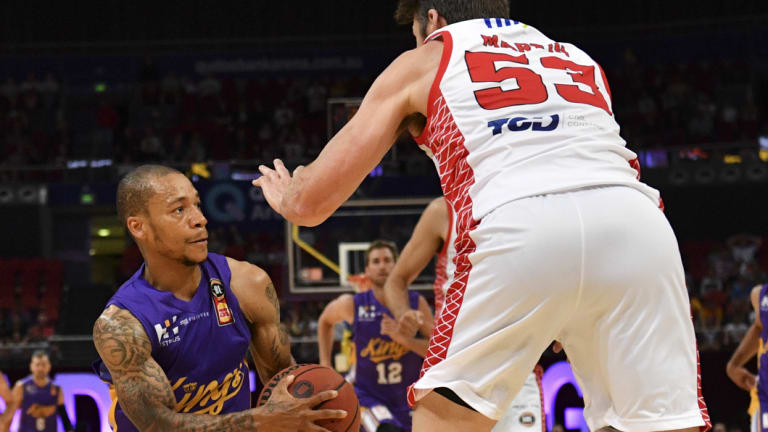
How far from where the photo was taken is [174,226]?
3605 mm

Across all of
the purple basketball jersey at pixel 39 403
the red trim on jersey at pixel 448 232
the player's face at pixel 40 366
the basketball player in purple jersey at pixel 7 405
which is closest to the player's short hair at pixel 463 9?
the red trim on jersey at pixel 448 232

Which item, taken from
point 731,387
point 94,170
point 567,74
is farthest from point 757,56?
point 567,74

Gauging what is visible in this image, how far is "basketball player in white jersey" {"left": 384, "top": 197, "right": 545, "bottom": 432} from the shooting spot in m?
4.75

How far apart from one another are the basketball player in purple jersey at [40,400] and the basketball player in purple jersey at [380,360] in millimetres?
5474

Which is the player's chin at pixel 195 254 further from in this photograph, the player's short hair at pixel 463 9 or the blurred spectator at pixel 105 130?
the blurred spectator at pixel 105 130

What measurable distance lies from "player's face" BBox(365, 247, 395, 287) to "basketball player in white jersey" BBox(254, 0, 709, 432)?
4.94m

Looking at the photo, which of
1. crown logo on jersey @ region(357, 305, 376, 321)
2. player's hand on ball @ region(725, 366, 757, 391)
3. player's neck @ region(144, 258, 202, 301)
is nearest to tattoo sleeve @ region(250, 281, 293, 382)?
player's neck @ region(144, 258, 202, 301)

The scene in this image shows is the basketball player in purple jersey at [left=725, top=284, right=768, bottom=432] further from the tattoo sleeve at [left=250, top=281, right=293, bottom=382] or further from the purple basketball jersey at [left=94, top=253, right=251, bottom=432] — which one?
the purple basketball jersey at [left=94, top=253, right=251, bottom=432]

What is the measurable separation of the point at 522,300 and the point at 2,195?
1573 centimetres

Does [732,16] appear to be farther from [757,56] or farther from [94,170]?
[94,170]

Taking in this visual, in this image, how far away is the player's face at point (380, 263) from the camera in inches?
299

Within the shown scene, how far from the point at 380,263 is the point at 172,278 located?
4.01 meters

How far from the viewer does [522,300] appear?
7.61 ft

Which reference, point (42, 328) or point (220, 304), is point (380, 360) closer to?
point (220, 304)
